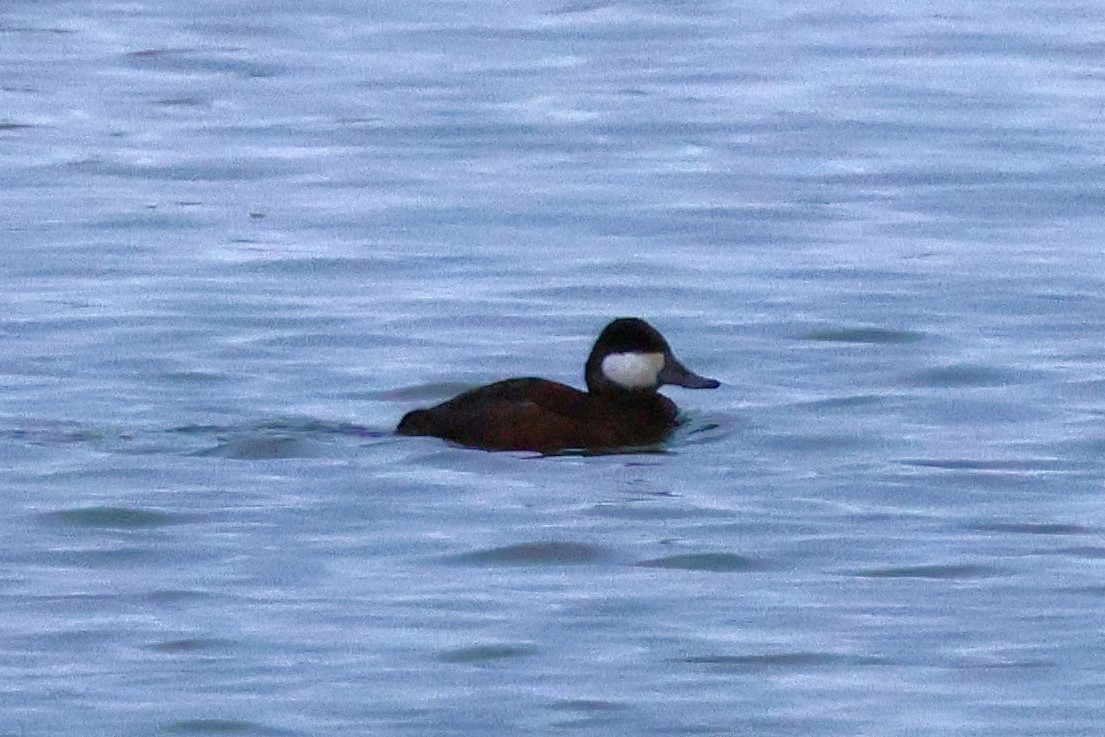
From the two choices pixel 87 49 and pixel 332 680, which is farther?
pixel 87 49

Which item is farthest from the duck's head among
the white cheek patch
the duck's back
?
the duck's back

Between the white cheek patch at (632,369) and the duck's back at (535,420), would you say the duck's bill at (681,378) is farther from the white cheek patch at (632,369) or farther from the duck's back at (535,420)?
the duck's back at (535,420)

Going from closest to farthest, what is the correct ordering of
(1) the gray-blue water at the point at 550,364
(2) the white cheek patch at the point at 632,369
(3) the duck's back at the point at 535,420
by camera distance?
(1) the gray-blue water at the point at 550,364, (3) the duck's back at the point at 535,420, (2) the white cheek patch at the point at 632,369

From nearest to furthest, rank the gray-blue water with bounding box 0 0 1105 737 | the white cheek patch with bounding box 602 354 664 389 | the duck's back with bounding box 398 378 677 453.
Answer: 1. the gray-blue water with bounding box 0 0 1105 737
2. the duck's back with bounding box 398 378 677 453
3. the white cheek patch with bounding box 602 354 664 389

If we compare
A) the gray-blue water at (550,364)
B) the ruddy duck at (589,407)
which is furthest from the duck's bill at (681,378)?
the gray-blue water at (550,364)

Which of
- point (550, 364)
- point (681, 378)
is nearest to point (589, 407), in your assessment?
point (681, 378)

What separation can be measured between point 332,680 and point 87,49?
44.4 feet

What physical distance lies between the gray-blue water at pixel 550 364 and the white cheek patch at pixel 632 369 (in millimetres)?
218

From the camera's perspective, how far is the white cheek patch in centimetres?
Result: 1156

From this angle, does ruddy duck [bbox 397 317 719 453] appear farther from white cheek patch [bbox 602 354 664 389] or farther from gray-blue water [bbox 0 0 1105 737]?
gray-blue water [bbox 0 0 1105 737]

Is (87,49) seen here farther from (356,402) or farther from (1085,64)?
(356,402)

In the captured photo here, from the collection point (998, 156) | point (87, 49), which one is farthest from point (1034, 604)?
point (87, 49)

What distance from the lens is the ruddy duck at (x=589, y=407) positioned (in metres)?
11.0

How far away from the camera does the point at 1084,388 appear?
39.5 ft
